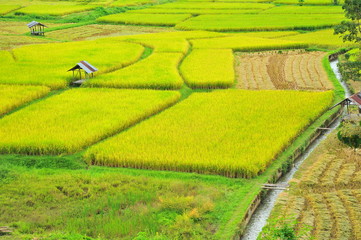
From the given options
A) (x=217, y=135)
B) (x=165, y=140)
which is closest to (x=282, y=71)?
(x=217, y=135)

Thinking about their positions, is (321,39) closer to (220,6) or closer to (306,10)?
(306,10)

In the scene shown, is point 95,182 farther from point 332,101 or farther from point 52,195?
point 332,101

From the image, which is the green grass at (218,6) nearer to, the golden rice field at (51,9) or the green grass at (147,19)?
the green grass at (147,19)

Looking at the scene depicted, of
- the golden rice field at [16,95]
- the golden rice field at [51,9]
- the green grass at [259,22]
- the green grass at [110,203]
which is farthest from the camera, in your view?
the golden rice field at [51,9]

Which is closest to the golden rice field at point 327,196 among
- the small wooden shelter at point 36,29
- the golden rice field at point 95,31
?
the golden rice field at point 95,31

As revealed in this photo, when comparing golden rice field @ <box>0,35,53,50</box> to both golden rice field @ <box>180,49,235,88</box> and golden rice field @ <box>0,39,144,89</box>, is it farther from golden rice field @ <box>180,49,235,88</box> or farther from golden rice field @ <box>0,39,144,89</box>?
golden rice field @ <box>180,49,235,88</box>

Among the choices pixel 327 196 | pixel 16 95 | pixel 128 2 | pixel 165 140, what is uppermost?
pixel 128 2
